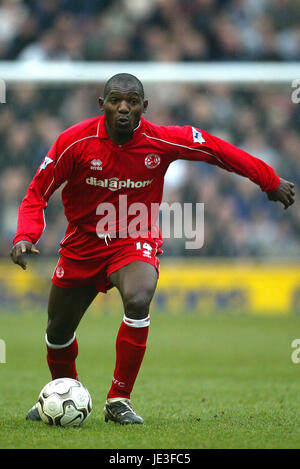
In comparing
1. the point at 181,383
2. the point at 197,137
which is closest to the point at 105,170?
the point at 197,137

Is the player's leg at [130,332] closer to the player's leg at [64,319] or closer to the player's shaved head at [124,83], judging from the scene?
the player's leg at [64,319]

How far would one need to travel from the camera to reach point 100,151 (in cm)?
514

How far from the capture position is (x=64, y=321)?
5.29 m

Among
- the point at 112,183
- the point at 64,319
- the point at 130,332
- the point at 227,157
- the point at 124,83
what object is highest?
the point at 124,83

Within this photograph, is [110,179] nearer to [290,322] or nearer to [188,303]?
[290,322]

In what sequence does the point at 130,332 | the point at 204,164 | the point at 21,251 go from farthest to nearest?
1. the point at 204,164
2. the point at 130,332
3. the point at 21,251

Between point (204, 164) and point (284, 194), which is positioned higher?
point (204, 164)

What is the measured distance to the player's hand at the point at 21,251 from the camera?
4.75 metres

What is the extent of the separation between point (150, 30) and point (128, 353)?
11328 millimetres

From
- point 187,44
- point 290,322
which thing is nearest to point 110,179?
point 290,322

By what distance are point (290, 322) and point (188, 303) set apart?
2.21 metres

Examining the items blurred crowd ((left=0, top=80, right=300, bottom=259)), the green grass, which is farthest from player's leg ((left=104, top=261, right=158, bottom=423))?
blurred crowd ((left=0, top=80, right=300, bottom=259))

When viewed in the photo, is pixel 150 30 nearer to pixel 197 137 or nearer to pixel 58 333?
pixel 197 137

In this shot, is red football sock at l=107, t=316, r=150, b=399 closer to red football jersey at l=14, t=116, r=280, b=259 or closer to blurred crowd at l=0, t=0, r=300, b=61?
red football jersey at l=14, t=116, r=280, b=259
